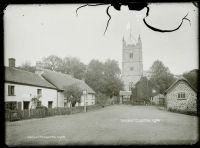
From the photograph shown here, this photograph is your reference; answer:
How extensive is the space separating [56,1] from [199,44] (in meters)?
1.07

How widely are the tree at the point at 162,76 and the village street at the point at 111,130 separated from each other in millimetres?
435

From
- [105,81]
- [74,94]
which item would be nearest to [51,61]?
[74,94]

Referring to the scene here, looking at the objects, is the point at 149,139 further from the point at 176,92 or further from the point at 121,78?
the point at 121,78

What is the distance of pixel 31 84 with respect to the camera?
4.01 m

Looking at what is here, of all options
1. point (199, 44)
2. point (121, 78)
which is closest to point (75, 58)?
point (121, 78)

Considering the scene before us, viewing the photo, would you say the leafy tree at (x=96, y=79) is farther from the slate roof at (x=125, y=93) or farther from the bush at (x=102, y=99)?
the slate roof at (x=125, y=93)

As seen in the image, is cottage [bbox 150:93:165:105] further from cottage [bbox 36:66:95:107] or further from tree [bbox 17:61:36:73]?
tree [bbox 17:61:36:73]

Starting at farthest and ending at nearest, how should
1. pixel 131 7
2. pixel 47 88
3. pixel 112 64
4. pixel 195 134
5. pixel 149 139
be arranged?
pixel 47 88, pixel 112 64, pixel 149 139, pixel 195 134, pixel 131 7

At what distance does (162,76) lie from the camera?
321cm

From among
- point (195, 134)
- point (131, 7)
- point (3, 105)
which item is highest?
point (131, 7)

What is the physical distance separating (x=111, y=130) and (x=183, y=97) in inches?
42.8

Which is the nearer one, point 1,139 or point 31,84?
point 1,139

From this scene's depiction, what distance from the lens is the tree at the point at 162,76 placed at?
2797 millimetres

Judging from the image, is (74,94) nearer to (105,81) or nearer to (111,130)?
(105,81)
